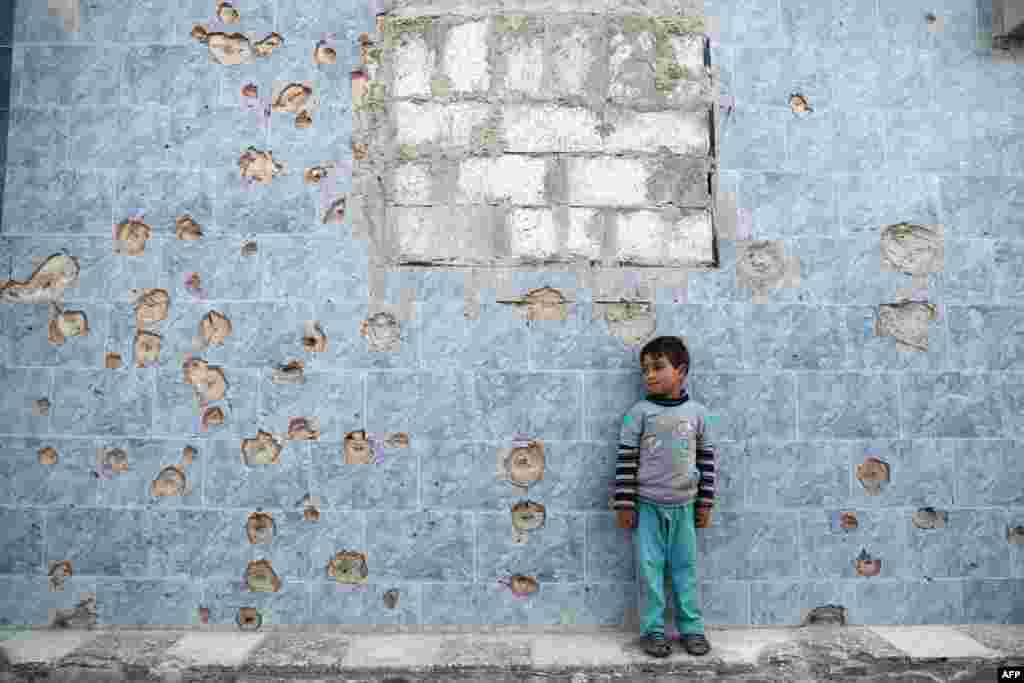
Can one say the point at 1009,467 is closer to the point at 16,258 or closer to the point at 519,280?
the point at 519,280

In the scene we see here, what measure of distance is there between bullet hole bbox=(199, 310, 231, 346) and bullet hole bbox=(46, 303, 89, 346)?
442mm

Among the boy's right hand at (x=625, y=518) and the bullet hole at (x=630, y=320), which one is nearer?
the boy's right hand at (x=625, y=518)

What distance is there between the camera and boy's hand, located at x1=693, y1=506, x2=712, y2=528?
275cm

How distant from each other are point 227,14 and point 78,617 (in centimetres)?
236

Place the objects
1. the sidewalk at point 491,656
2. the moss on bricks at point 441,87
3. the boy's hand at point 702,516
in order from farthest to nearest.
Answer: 1. the moss on bricks at point 441,87
2. the boy's hand at point 702,516
3. the sidewalk at point 491,656

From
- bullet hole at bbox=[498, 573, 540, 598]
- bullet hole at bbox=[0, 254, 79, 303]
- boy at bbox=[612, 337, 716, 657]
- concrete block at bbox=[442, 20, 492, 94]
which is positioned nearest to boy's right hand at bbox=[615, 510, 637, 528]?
boy at bbox=[612, 337, 716, 657]

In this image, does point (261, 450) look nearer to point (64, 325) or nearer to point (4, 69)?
point (64, 325)

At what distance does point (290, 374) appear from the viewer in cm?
295

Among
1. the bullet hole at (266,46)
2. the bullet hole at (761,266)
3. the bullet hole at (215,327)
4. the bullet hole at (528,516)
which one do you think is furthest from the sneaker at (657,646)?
the bullet hole at (266,46)

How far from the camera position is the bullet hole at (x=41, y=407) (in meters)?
2.91

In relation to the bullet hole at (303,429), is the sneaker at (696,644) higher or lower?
lower

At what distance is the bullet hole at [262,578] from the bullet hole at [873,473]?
2204 millimetres

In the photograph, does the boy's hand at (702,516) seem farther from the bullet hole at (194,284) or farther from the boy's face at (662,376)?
the bullet hole at (194,284)

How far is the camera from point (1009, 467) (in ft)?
9.69
